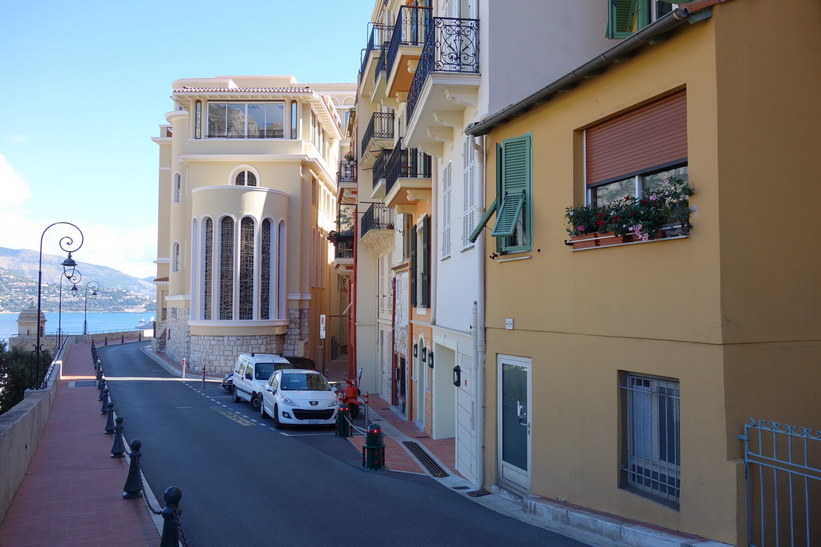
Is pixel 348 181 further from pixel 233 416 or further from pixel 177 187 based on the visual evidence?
pixel 177 187

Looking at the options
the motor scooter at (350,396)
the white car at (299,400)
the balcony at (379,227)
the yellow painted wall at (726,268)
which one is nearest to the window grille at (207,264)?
the balcony at (379,227)

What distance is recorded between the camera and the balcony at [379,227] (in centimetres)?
2517

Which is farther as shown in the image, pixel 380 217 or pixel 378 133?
pixel 380 217

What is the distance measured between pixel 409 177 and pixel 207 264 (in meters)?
21.4

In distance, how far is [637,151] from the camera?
7.89 metres

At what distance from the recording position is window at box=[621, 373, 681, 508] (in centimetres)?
734

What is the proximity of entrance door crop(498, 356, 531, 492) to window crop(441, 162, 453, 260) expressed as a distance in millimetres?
4134

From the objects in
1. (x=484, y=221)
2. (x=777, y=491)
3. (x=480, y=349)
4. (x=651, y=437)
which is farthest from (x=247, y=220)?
(x=777, y=491)

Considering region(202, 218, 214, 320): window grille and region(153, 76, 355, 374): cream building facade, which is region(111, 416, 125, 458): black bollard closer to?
region(153, 76, 355, 374): cream building facade

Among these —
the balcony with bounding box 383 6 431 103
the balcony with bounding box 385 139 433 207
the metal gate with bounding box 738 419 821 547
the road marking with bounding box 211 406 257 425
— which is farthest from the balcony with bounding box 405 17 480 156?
the road marking with bounding box 211 406 257 425

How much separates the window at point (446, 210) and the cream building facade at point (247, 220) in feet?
62.9

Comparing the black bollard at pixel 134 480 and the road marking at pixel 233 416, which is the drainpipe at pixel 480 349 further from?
the road marking at pixel 233 416

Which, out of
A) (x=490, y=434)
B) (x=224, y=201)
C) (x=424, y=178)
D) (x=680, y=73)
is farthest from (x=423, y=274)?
(x=224, y=201)

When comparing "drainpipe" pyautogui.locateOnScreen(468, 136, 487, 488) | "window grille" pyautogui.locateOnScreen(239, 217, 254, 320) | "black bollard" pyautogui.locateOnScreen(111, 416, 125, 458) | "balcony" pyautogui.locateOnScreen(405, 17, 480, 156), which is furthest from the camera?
"window grille" pyautogui.locateOnScreen(239, 217, 254, 320)
